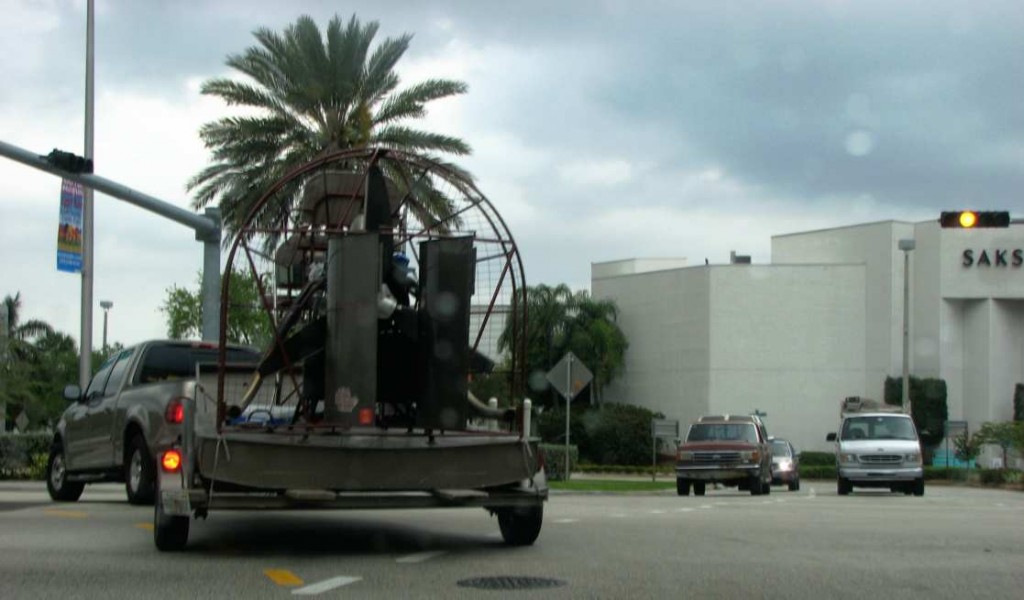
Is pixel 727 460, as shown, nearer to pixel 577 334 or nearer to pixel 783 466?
pixel 783 466

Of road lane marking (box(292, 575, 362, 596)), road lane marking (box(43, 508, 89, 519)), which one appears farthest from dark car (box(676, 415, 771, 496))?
road lane marking (box(292, 575, 362, 596))

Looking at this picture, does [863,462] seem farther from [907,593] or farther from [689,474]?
[907,593]

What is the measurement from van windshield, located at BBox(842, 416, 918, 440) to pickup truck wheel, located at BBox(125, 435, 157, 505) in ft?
63.7

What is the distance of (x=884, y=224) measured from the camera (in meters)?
64.9

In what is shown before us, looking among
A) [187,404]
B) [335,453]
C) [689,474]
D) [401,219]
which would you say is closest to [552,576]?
[335,453]

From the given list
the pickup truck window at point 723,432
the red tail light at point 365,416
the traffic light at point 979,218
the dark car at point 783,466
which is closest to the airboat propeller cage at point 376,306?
the red tail light at point 365,416

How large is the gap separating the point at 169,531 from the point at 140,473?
16.2ft

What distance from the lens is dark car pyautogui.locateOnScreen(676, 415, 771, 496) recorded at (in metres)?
29.2

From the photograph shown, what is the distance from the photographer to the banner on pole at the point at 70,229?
27297 millimetres

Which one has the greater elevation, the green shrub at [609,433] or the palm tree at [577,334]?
the palm tree at [577,334]

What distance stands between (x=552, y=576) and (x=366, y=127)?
22.4m

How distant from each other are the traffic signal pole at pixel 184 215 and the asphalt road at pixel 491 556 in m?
6.62

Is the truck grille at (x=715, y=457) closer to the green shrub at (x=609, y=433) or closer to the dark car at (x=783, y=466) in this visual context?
the dark car at (x=783, y=466)

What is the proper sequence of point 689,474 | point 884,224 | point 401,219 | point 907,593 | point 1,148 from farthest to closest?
point 884,224 < point 689,474 < point 1,148 < point 401,219 < point 907,593
